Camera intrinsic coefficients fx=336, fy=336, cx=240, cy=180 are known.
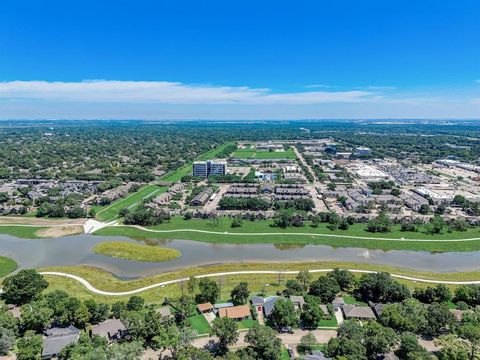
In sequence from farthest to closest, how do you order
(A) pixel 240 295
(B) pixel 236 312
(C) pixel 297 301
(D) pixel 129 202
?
(D) pixel 129 202 < (A) pixel 240 295 < (C) pixel 297 301 < (B) pixel 236 312

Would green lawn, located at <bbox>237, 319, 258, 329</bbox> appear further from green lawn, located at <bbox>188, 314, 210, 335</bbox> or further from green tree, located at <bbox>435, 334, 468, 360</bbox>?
green tree, located at <bbox>435, 334, 468, 360</bbox>

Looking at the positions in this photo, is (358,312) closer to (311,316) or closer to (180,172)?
(311,316)

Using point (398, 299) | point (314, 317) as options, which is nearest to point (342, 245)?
point (398, 299)

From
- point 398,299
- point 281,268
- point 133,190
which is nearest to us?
point 398,299

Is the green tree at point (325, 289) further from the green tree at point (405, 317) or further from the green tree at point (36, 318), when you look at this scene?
the green tree at point (36, 318)

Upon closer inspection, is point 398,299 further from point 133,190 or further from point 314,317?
point 133,190

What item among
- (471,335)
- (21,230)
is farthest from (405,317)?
(21,230)
